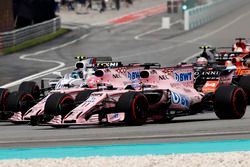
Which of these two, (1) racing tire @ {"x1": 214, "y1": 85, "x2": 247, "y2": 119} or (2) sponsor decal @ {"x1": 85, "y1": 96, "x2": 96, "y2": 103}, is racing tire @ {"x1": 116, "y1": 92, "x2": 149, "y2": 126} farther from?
(1) racing tire @ {"x1": 214, "y1": 85, "x2": 247, "y2": 119}

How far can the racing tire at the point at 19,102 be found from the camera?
1845 centimetres

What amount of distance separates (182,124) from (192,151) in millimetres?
4209

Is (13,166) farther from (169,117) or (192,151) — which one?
(169,117)

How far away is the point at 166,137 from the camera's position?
1391 cm

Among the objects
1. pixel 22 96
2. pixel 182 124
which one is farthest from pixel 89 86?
pixel 182 124

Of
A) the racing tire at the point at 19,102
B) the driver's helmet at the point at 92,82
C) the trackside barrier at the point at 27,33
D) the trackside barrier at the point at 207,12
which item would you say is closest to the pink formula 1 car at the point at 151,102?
the driver's helmet at the point at 92,82

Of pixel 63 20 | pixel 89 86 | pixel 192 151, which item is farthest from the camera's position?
pixel 63 20

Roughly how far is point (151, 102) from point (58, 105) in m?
1.81

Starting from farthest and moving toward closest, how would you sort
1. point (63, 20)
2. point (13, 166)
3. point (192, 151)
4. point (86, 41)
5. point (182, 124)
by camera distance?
point (63, 20) < point (86, 41) < point (182, 124) < point (192, 151) < point (13, 166)

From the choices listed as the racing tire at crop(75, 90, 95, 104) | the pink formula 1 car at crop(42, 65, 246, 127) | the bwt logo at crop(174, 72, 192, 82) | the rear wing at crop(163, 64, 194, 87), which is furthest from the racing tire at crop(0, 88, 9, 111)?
the bwt logo at crop(174, 72, 192, 82)

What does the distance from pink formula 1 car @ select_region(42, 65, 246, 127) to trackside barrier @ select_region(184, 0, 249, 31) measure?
39.8m

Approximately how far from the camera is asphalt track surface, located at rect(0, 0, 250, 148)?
1412cm

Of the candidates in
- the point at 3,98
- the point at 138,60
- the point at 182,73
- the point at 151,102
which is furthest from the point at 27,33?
the point at 151,102

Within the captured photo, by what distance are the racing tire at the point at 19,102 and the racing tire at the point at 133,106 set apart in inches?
122
